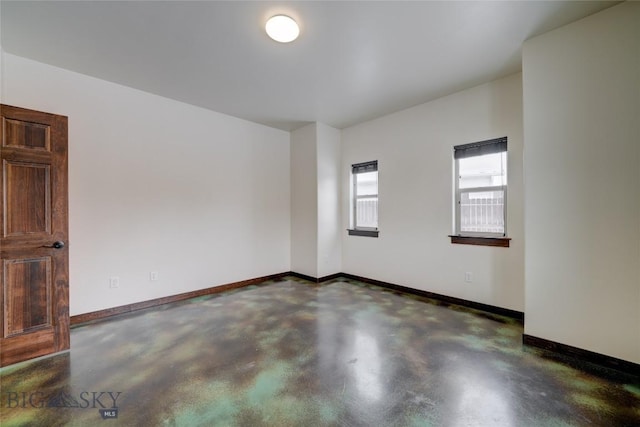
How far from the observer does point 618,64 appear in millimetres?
2166

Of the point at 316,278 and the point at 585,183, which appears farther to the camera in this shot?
the point at 316,278

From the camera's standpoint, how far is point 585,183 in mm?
2281

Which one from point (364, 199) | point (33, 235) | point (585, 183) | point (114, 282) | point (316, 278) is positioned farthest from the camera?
point (364, 199)

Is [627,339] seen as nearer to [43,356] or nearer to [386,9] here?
[386,9]

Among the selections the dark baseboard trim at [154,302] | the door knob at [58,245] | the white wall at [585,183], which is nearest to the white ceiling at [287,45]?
the white wall at [585,183]

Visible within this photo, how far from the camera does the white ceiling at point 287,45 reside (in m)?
2.17

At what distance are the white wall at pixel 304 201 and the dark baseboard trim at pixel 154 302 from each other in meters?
0.71

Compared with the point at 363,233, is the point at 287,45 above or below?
above

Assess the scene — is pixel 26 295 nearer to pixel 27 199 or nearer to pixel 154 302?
pixel 27 199

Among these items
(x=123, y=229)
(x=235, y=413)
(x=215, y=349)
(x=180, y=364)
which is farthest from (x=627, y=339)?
(x=123, y=229)

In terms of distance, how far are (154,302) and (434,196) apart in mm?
4166

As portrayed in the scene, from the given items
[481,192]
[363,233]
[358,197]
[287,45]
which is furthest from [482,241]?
[287,45]

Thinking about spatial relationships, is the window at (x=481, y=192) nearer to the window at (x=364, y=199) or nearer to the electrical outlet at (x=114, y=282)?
the window at (x=364, y=199)

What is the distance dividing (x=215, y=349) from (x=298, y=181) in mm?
3313
